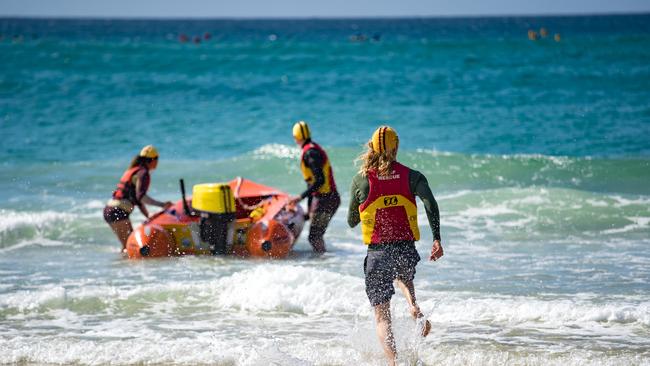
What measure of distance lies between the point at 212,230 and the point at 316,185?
1.27m

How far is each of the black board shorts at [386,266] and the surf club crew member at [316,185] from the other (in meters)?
4.36

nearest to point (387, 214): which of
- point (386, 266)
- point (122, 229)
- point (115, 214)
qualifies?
point (386, 266)

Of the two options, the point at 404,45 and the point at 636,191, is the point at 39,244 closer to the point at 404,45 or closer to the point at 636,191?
the point at 636,191

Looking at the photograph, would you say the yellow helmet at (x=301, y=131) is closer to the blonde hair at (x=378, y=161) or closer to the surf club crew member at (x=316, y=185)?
the surf club crew member at (x=316, y=185)

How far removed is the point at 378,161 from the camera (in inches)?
237

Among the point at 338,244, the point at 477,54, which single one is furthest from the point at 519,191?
the point at 477,54

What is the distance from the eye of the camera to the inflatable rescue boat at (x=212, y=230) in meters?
10.6

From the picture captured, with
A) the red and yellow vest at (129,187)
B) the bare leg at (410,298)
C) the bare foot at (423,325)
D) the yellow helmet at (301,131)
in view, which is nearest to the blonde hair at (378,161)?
the bare leg at (410,298)

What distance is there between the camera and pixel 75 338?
765 cm

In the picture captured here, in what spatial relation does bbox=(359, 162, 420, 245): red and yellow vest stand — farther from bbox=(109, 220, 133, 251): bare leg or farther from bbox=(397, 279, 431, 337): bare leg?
bbox=(109, 220, 133, 251): bare leg

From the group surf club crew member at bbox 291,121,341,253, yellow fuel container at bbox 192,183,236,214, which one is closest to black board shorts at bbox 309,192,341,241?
surf club crew member at bbox 291,121,341,253

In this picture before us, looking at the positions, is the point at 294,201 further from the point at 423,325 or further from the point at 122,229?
the point at 423,325

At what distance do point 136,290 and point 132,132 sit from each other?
48.0 feet

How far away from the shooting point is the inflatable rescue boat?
1062 centimetres
